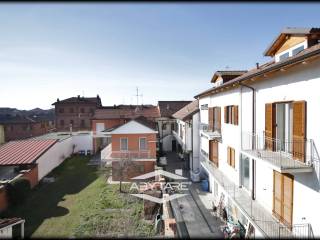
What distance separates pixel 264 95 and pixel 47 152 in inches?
907

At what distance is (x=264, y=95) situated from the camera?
10.6 metres

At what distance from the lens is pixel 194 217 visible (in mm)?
16078

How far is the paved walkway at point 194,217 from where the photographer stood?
1400 centimetres

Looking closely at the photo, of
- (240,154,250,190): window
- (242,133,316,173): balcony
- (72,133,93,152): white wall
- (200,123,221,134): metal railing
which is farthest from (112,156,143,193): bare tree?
(242,133,316,173): balcony

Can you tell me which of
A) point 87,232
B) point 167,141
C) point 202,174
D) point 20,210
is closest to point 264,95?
point 87,232

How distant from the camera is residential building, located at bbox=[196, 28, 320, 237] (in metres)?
7.41

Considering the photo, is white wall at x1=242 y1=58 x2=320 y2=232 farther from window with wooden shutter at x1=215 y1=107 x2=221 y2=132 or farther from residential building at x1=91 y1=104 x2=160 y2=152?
residential building at x1=91 y1=104 x2=160 y2=152

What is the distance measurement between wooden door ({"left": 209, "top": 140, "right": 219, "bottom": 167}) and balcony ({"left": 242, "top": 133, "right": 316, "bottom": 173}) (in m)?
7.74

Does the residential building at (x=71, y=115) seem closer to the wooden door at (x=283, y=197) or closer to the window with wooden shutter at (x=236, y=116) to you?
the window with wooden shutter at (x=236, y=116)

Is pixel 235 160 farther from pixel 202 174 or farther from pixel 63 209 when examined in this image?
pixel 63 209

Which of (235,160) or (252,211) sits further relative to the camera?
(235,160)

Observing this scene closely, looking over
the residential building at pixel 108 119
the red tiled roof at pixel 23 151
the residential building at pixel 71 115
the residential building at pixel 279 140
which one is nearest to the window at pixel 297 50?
the residential building at pixel 279 140

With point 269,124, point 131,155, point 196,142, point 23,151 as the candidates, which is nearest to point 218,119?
point 196,142

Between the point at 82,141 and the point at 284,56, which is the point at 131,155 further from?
the point at 284,56
